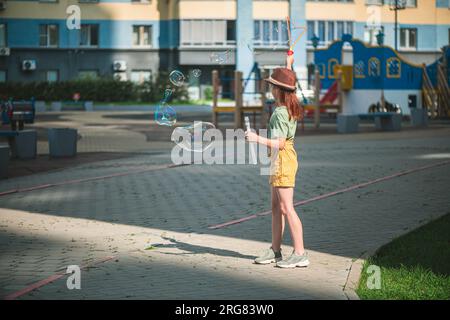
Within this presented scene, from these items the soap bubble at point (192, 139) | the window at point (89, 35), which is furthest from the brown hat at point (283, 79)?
the window at point (89, 35)

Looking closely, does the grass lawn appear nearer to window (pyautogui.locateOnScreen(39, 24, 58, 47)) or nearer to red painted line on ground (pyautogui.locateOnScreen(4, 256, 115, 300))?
red painted line on ground (pyautogui.locateOnScreen(4, 256, 115, 300))

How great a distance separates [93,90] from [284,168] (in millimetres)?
56500

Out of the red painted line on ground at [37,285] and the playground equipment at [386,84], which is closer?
the red painted line on ground at [37,285]

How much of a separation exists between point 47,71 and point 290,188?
6429 centimetres

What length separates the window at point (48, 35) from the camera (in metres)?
72.5

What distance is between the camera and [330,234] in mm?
11664

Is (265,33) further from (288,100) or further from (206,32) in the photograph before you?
(288,100)

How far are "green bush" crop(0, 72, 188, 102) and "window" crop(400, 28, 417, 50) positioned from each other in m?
19.7

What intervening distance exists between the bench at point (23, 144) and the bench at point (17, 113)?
374 inches

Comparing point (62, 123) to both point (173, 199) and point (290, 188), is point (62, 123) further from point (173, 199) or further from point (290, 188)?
point (290, 188)

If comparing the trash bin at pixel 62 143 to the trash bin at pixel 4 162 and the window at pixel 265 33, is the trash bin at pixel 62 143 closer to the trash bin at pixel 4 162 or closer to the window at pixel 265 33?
the trash bin at pixel 4 162

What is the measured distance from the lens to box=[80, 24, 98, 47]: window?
72875 millimetres

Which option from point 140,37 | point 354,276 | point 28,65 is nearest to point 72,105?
point 28,65
